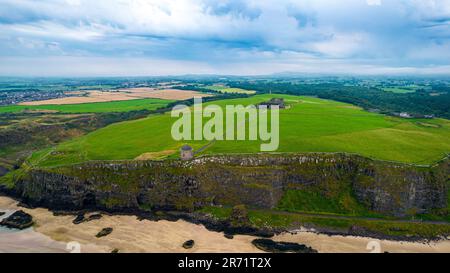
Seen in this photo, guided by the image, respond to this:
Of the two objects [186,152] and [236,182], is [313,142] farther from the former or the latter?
[186,152]

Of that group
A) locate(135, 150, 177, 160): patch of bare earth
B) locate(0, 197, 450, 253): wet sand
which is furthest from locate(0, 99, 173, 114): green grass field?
locate(0, 197, 450, 253): wet sand

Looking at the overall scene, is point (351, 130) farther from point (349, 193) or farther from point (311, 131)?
point (349, 193)

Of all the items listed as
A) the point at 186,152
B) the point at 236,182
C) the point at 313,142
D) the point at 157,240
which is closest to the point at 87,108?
the point at 186,152

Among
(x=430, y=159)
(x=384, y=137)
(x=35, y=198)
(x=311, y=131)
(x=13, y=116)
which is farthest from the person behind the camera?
(x=13, y=116)

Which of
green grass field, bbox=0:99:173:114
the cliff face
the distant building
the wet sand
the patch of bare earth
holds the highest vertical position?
green grass field, bbox=0:99:173:114

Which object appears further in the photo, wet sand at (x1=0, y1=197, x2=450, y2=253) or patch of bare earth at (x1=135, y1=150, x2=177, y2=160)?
patch of bare earth at (x1=135, y1=150, x2=177, y2=160)

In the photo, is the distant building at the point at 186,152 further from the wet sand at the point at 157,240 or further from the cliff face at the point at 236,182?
the wet sand at the point at 157,240

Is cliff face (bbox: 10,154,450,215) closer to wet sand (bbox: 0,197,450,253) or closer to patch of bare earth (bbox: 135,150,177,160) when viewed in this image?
patch of bare earth (bbox: 135,150,177,160)

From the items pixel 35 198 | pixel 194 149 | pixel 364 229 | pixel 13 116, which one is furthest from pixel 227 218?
pixel 13 116
